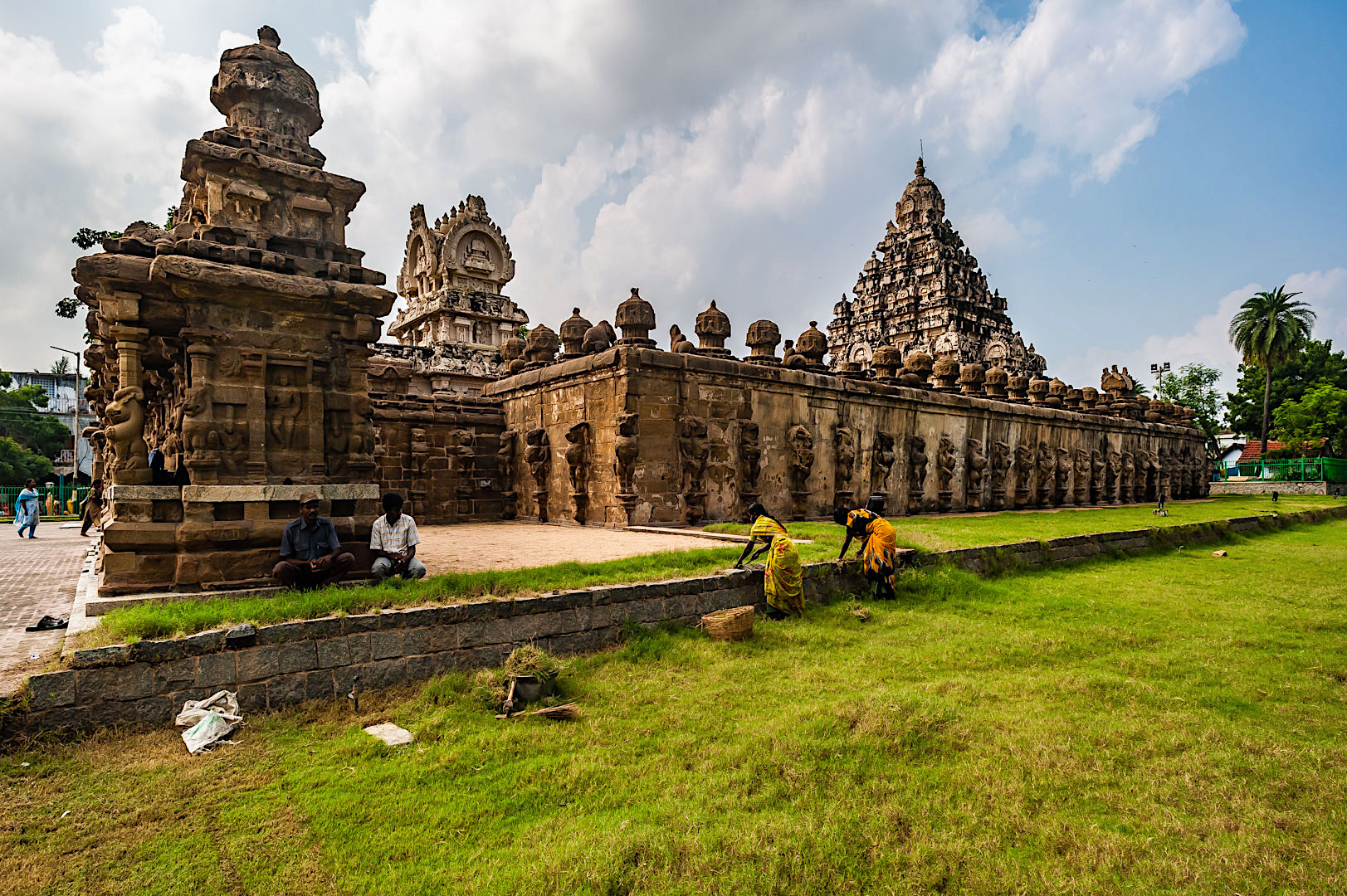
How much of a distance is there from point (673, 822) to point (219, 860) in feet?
6.89

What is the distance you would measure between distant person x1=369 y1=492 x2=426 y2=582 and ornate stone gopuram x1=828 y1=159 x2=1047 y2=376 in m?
29.4

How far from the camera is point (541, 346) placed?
15.3 meters

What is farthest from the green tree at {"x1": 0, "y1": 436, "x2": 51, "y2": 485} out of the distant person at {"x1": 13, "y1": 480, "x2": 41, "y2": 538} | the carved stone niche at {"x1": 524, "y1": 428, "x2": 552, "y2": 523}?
the carved stone niche at {"x1": 524, "y1": 428, "x2": 552, "y2": 523}

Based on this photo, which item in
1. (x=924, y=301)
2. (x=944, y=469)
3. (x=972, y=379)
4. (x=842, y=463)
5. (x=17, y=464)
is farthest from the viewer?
(x=924, y=301)

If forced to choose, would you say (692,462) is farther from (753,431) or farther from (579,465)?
(579,465)

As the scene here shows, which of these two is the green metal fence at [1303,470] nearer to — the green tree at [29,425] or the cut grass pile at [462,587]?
the cut grass pile at [462,587]

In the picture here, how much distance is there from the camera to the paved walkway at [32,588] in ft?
16.7

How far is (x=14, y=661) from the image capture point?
4.70 meters

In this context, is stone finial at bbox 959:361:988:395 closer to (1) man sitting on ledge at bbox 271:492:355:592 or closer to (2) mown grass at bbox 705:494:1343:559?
(2) mown grass at bbox 705:494:1343:559

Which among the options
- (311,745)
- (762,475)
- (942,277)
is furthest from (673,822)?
(942,277)

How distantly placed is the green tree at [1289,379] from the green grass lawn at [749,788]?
50938 millimetres

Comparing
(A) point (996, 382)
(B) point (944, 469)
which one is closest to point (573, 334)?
(B) point (944, 469)

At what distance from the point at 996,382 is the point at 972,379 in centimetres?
176

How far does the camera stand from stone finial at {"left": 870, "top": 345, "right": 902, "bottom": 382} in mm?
16516
